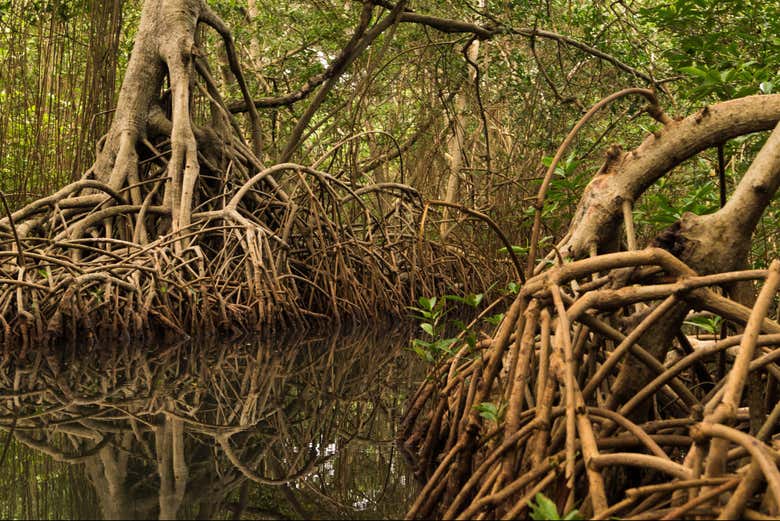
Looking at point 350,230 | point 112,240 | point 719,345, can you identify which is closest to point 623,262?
point 719,345

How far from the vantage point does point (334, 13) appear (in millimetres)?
9562

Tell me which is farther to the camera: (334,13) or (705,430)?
(334,13)

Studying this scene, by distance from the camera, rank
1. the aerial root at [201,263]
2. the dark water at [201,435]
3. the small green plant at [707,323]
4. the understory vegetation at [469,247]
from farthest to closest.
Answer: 1. the aerial root at [201,263]
2. the small green plant at [707,323]
3. the dark water at [201,435]
4. the understory vegetation at [469,247]

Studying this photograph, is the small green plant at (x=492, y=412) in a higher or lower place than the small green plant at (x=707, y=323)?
lower

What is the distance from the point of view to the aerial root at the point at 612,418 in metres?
1.62

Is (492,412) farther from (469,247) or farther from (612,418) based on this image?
(469,247)

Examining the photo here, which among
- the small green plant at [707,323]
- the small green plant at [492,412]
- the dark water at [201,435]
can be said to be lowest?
Answer: the dark water at [201,435]

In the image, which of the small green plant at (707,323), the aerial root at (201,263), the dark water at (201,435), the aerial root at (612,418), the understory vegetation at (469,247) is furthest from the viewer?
the aerial root at (201,263)

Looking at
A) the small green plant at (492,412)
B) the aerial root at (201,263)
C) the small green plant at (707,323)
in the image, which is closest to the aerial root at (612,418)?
the small green plant at (492,412)

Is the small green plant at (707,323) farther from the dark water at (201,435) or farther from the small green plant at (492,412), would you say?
the dark water at (201,435)

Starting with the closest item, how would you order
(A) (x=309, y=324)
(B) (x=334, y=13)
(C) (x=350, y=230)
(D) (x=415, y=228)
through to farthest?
(A) (x=309, y=324) < (C) (x=350, y=230) < (D) (x=415, y=228) < (B) (x=334, y=13)

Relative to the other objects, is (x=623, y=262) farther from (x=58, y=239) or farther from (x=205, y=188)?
(x=205, y=188)

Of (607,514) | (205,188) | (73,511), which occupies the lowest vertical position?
(73,511)

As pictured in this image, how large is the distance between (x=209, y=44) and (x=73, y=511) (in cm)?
1071
